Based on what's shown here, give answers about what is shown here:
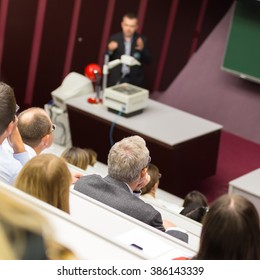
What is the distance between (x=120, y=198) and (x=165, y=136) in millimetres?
2983

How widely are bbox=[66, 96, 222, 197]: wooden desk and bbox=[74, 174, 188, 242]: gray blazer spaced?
9.15 feet

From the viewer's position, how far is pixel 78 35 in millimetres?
7734

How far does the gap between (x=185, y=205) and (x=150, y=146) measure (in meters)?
1.50

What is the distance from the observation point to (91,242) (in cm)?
210

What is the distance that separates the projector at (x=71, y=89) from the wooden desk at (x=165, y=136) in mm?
95

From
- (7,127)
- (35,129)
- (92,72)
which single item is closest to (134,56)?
(92,72)

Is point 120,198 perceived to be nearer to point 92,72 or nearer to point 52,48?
point 92,72

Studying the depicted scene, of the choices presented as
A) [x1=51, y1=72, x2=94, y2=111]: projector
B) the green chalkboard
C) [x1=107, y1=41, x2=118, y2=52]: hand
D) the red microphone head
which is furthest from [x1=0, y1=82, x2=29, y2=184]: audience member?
the green chalkboard

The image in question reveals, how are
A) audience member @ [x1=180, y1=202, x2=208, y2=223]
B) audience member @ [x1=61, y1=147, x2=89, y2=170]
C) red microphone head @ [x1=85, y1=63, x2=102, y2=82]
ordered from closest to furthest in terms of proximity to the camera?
audience member @ [x1=180, y1=202, x2=208, y2=223] → audience member @ [x1=61, y1=147, x2=89, y2=170] → red microphone head @ [x1=85, y1=63, x2=102, y2=82]

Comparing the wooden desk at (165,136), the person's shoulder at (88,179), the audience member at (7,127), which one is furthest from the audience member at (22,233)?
the wooden desk at (165,136)

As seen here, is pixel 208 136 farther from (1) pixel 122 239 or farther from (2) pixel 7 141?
(1) pixel 122 239

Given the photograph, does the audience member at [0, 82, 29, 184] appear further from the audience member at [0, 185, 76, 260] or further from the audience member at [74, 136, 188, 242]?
the audience member at [0, 185, 76, 260]

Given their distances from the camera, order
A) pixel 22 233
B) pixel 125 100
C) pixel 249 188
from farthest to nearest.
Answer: pixel 125 100 < pixel 249 188 < pixel 22 233

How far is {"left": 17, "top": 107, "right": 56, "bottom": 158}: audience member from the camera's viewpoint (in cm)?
365
